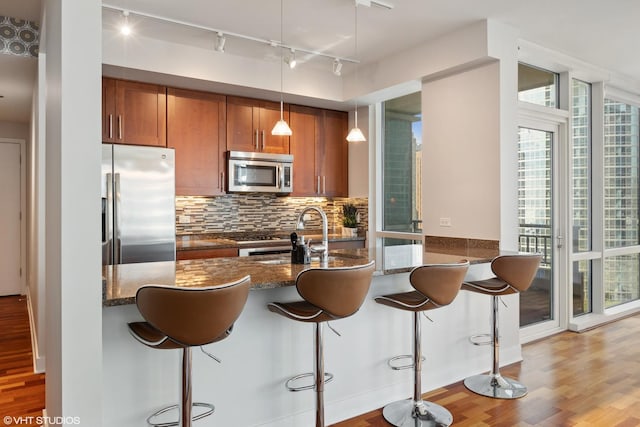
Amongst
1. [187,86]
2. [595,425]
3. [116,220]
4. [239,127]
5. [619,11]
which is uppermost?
[619,11]

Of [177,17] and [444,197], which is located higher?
[177,17]

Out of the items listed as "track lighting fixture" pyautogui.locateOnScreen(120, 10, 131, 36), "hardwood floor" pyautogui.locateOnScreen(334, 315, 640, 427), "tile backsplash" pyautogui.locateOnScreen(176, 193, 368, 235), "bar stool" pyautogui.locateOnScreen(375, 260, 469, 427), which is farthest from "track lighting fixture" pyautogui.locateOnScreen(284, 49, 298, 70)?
"hardwood floor" pyautogui.locateOnScreen(334, 315, 640, 427)

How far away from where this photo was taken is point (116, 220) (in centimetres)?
374

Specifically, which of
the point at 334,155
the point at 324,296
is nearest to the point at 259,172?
the point at 334,155

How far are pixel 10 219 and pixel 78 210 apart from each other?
19.7 ft

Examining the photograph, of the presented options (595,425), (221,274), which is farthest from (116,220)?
(595,425)

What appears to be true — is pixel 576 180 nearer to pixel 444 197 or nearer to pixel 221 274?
pixel 444 197

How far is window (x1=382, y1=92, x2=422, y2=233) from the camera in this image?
15.7 feet

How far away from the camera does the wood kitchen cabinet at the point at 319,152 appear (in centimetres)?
508

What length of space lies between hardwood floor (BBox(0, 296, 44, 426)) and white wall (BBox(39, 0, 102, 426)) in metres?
1.43

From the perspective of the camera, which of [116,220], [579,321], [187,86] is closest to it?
[116,220]

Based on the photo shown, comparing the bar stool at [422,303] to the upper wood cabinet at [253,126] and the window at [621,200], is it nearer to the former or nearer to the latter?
the upper wood cabinet at [253,126]

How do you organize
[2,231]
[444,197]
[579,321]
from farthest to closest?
[2,231], [579,321], [444,197]

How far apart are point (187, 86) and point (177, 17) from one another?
0.94 m
